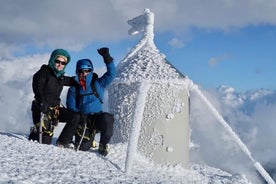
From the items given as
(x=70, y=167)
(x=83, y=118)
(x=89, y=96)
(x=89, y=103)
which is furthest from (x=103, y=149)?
(x=70, y=167)

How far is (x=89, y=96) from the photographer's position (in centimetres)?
847

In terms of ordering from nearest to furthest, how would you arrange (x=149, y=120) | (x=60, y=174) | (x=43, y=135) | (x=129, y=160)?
1. (x=60, y=174)
2. (x=129, y=160)
3. (x=43, y=135)
4. (x=149, y=120)

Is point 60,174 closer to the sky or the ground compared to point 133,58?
closer to the ground

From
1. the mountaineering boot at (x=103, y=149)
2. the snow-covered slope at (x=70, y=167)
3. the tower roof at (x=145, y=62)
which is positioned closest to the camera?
the snow-covered slope at (x=70, y=167)

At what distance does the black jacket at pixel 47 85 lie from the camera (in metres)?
8.17

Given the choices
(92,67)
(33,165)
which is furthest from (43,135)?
(33,165)

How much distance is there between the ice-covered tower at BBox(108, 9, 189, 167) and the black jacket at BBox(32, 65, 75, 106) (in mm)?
1390

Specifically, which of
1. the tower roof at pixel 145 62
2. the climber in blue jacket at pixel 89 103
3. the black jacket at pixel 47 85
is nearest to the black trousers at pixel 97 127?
the climber in blue jacket at pixel 89 103

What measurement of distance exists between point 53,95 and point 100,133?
105 cm

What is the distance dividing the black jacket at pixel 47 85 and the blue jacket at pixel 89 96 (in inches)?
8.1

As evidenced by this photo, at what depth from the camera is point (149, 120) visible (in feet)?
30.5

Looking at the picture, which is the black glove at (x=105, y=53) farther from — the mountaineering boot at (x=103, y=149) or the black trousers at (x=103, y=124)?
the mountaineering boot at (x=103, y=149)

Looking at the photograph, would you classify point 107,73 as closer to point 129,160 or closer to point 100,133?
point 100,133

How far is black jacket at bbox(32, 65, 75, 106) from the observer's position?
26.8 ft
